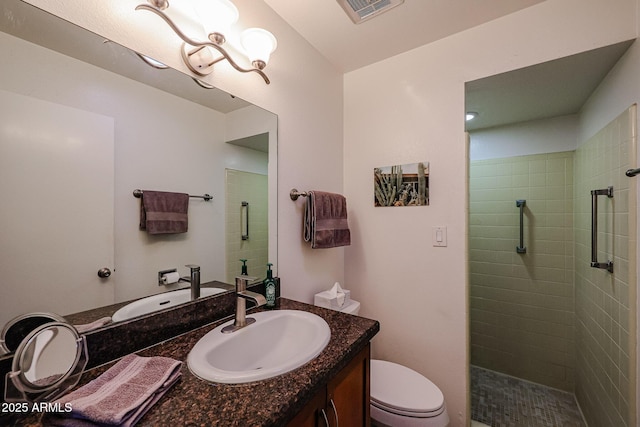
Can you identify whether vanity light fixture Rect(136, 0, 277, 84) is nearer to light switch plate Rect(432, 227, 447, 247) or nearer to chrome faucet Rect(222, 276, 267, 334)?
chrome faucet Rect(222, 276, 267, 334)

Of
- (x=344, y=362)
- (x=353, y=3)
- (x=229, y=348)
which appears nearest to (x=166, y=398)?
(x=229, y=348)

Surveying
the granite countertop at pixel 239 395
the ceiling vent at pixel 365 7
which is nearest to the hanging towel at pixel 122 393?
the granite countertop at pixel 239 395

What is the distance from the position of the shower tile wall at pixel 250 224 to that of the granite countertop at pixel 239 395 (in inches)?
17.1

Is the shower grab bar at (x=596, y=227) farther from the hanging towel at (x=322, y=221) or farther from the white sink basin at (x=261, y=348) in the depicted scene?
the white sink basin at (x=261, y=348)

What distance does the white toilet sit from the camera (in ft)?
3.92

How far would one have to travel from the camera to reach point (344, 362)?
0.81 meters

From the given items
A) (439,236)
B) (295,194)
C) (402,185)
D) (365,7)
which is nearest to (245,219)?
(295,194)

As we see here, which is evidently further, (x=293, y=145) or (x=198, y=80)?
(x=293, y=145)

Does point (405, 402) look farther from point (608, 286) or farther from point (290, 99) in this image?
point (290, 99)

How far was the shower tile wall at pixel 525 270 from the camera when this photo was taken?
80.8 inches

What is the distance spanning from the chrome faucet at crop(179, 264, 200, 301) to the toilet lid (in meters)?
0.98

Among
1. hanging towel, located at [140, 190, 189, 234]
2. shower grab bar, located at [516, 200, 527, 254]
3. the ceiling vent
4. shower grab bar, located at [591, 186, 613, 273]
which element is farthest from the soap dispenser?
shower grab bar, located at [516, 200, 527, 254]

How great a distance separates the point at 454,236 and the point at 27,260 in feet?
5.81

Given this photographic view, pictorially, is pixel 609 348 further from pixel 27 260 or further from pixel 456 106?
pixel 27 260
